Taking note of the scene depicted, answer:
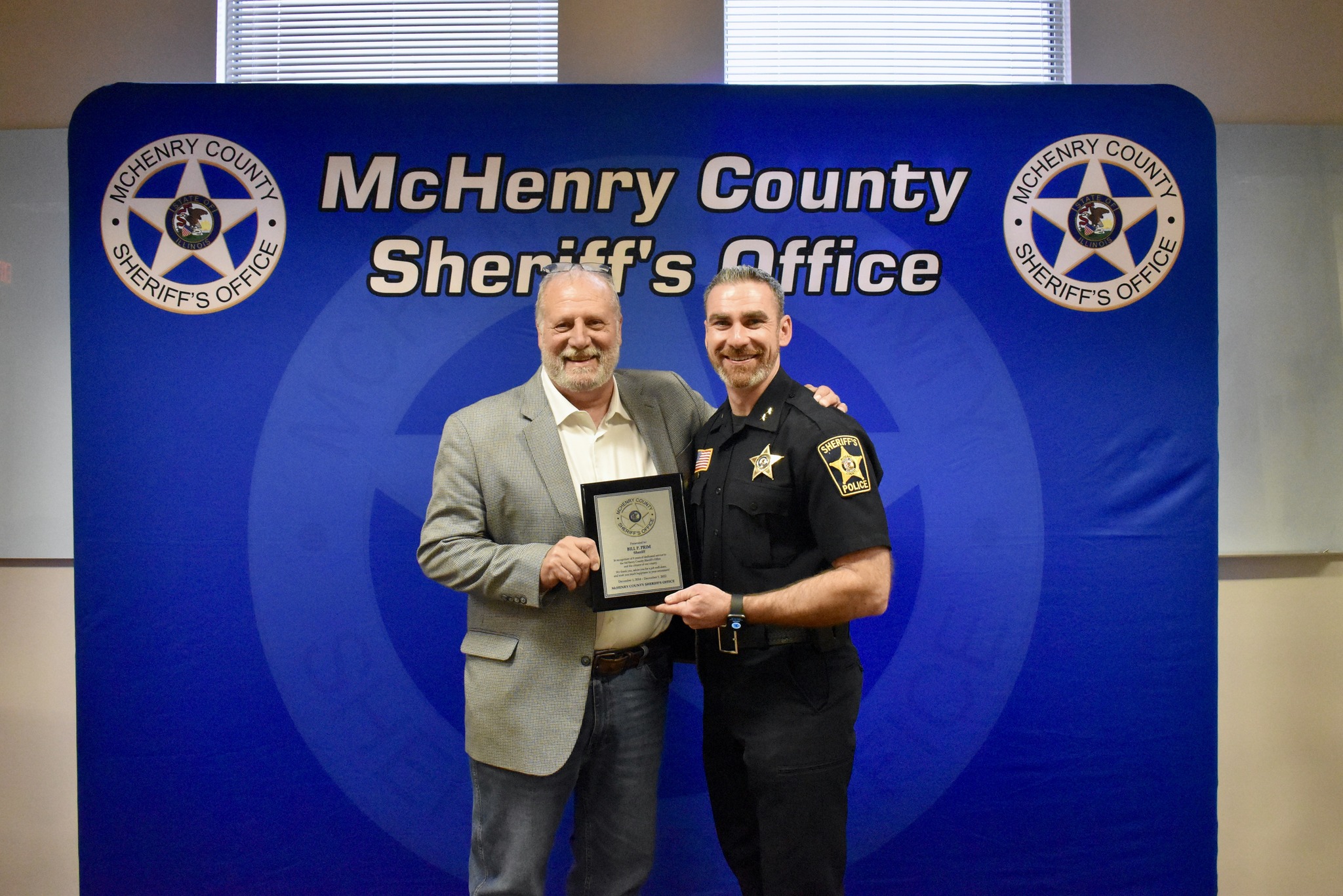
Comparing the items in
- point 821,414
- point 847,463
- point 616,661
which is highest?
point 821,414

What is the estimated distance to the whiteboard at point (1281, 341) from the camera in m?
3.48

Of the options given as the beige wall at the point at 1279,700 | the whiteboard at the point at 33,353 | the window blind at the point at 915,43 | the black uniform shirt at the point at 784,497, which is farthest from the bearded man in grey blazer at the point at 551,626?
the beige wall at the point at 1279,700

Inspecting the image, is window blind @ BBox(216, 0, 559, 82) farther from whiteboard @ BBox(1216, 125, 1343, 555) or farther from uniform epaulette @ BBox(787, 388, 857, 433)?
whiteboard @ BBox(1216, 125, 1343, 555)

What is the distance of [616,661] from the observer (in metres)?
2.46

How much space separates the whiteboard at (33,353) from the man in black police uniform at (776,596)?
2.96 meters

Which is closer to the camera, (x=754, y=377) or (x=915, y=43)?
(x=754, y=377)

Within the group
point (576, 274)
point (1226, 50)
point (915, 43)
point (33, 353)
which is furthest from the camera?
point (915, 43)

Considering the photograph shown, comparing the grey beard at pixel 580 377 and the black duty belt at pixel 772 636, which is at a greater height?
the grey beard at pixel 580 377

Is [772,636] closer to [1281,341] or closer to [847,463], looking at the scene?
[847,463]

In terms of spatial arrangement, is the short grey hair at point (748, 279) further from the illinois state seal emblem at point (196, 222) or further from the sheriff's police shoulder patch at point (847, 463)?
the illinois state seal emblem at point (196, 222)

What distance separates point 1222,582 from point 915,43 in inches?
115

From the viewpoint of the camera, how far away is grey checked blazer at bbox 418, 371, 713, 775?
2.38 metres

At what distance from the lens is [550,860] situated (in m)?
3.19

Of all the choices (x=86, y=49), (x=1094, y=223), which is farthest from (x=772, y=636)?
(x=86, y=49)
